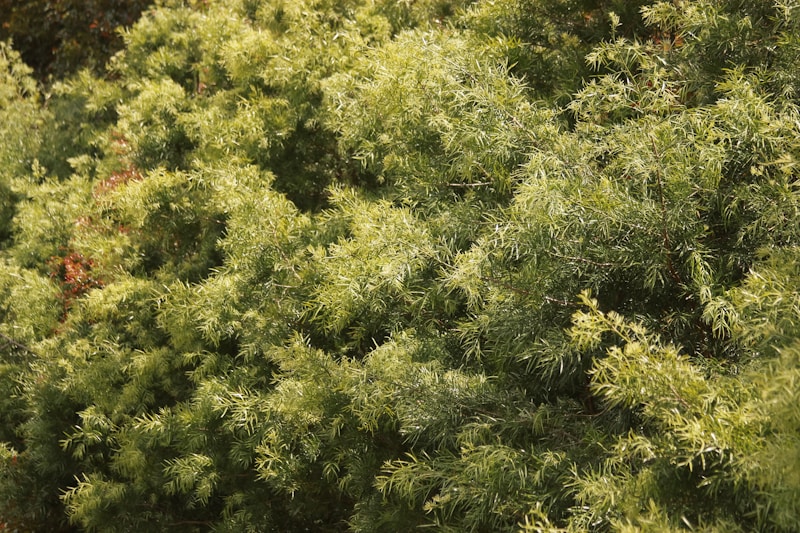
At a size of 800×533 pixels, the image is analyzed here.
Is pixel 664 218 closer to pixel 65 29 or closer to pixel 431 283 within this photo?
pixel 431 283

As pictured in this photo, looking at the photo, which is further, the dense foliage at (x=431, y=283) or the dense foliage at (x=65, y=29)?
the dense foliage at (x=65, y=29)

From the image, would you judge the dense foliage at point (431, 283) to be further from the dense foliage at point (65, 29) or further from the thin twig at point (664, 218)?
the dense foliage at point (65, 29)

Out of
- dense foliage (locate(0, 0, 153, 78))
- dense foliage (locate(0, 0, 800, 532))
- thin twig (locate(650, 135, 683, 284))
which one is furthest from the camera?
dense foliage (locate(0, 0, 153, 78))

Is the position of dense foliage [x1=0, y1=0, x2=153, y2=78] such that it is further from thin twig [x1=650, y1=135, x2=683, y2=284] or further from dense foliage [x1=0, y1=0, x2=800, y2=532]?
thin twig [x1=650, y1=135, x2=683, y2=284]

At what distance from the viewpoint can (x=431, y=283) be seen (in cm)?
368

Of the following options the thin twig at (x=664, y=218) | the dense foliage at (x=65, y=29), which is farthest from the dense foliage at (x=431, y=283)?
the dense foliage at (x=65, y=29)

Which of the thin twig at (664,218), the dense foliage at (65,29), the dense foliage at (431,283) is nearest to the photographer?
the dense foliage at (431,283)

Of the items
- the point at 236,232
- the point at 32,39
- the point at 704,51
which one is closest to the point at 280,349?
the point at 236,232

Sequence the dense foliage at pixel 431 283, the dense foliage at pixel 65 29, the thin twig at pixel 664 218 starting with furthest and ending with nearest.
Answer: the dense foliage at pixel 65 29 → the thin twig at pixel 664 218 → the dense foliage at pixel 431 283

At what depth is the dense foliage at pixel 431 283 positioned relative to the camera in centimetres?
256

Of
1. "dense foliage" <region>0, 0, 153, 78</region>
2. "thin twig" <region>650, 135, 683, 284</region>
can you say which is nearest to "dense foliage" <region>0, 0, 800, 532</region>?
"thin twig" <region>650, 135, 683, 284</region>

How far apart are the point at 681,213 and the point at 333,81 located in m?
2.40

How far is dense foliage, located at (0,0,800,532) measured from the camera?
2561mm

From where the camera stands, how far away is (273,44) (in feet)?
16.7
